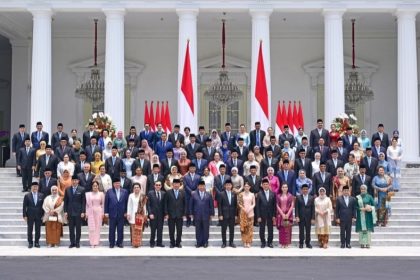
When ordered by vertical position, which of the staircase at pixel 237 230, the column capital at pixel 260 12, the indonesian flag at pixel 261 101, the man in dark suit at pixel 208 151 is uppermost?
the column capital at pixel 260 12

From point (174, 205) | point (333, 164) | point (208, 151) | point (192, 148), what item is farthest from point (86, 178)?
point (333, 164)

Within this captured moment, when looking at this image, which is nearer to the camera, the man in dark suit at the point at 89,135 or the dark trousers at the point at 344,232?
the dark trousers at the point at 344,232

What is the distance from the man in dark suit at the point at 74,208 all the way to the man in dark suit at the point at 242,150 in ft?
A: 14.9

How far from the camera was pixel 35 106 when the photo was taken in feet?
86.7

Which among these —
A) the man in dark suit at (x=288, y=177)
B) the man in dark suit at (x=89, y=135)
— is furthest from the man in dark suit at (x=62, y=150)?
the man in dark suit at (x=288, y=177)

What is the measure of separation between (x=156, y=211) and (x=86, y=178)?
6.80ft

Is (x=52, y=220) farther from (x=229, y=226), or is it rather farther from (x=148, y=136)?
(x=148, y=136)

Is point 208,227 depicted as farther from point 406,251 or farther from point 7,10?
point 7,10

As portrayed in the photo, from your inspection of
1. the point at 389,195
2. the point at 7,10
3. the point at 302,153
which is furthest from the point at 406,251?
the point at 7,10

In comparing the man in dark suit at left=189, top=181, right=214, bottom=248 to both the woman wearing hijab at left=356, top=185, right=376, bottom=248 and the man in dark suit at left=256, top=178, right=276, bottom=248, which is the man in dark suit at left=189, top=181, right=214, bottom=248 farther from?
the woman wearing hijab at left=356, top=185, right=376, bottom=248

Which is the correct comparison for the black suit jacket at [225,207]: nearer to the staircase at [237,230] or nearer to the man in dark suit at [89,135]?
the staircase at [237,230]

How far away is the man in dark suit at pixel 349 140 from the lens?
21.0m

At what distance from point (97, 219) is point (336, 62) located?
12093mm

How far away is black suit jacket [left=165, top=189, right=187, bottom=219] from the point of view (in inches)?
700
